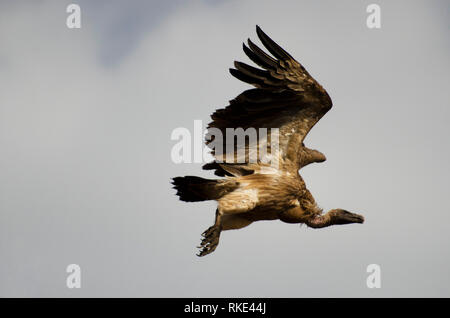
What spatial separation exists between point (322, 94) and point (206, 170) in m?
1.96

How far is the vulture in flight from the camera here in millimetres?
13141

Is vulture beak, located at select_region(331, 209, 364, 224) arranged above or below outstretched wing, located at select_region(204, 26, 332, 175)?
below

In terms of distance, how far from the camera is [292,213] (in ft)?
45.6

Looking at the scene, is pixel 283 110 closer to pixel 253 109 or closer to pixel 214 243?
pixel 253 109

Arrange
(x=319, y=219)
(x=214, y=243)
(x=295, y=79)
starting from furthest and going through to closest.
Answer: (x=319, y=219) → (x=295, y=79) → (x=214, y=243)

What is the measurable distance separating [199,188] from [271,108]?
152 centimetres

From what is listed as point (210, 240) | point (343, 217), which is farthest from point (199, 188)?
point (343, 217)

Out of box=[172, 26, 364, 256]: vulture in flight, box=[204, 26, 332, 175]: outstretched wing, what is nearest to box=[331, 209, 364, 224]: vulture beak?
box=[172, 26, 364, 256]: vulture in flight

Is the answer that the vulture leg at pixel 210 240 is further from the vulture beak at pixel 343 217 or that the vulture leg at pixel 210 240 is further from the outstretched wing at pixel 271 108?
the vulture beak at pixel 343 217

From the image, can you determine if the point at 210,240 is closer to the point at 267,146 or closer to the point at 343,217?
the point at 267,146

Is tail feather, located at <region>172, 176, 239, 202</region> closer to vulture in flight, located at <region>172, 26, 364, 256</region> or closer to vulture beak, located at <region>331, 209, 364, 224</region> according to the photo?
vulture in flight, located at <region>172, 26, 364, 256</region>

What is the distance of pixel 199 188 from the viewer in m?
13.1

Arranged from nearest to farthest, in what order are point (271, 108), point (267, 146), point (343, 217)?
point (271, 108)
point (267, 146)
point (343, 217)

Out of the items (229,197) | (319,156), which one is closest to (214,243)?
(229,197)
